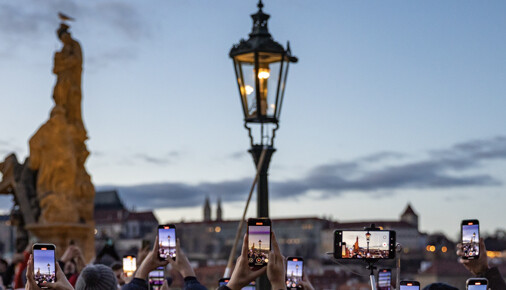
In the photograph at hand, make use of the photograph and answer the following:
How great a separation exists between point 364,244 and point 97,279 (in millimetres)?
1172

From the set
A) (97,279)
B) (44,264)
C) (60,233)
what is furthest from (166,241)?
(60,233)

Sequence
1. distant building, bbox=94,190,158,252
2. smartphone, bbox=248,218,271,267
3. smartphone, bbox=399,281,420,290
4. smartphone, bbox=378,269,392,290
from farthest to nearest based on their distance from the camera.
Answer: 1. distant building, bbox=94,190,158,252
2. smartphone, bbox=378,269,392,290
3. smartphone, bbox=399,281,420,290
4. smartphone, bbox=248,218,271,267

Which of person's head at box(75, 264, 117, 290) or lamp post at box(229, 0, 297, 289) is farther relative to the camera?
lamp post at box(229, 0, 297, 289)

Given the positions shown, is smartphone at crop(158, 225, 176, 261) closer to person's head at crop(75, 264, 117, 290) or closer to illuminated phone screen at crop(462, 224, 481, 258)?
person's head at crop(75, 264, 117, 290)

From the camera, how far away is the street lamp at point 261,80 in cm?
714

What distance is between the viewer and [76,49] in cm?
1533

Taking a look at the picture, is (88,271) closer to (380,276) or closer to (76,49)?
(380,276)

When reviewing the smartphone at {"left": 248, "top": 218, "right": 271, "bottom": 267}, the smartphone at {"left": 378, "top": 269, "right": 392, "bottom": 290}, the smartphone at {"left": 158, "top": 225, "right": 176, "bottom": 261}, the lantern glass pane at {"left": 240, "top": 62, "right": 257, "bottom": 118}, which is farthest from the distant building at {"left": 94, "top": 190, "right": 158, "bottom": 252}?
the smartphone at {"left": 248, "top": 218, "right": 271, "bottom": 267}

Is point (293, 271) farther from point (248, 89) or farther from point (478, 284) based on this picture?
point (248, 89)

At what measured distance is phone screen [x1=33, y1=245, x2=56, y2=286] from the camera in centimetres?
445

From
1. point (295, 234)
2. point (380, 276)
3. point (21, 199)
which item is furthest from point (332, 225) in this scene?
point (380, 276)

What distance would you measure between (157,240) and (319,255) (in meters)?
138

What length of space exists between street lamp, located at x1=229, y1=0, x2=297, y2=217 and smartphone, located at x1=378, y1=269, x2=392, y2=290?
140cm

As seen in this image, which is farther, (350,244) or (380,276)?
(380,276)
